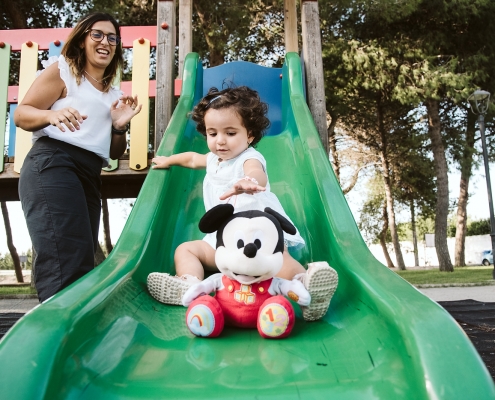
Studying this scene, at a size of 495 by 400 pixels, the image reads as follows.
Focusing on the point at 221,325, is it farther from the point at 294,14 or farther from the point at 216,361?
the point at 294,14

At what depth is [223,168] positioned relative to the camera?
2340mm

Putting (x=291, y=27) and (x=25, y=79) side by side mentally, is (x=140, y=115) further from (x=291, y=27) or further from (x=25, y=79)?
(x=291, y=27)

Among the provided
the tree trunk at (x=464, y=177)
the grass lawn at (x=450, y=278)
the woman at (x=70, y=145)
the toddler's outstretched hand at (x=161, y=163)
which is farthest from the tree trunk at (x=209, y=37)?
A: the woman at (x=70, y=145)

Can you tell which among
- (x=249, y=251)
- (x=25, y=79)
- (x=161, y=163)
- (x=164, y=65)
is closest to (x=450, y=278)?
(x=164, y=65)

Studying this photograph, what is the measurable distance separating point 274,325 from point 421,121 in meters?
13.7

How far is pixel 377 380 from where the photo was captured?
115cm

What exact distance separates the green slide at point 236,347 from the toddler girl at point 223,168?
0.11 m

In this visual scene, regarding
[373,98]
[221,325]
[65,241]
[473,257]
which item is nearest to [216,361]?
[221,325]

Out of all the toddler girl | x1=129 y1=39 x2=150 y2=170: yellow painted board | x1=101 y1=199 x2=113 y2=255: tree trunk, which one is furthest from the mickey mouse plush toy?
x1=101 y1=199 x2=113 y2=255: tree trunk

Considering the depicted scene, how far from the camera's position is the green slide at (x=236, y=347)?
107 cm

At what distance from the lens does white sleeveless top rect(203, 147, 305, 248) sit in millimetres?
2172

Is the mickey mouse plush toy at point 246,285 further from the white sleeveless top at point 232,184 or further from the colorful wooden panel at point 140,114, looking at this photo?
the colorful wooden panel at point 140,114

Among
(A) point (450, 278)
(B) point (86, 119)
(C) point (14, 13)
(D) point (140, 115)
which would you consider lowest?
(A) point (450, 278)

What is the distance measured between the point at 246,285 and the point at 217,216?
0.25 meters
